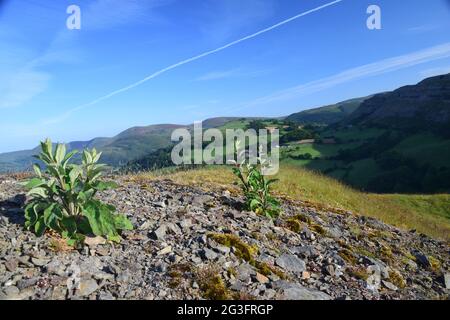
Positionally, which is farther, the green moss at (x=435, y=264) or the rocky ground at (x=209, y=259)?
the green moss at (x=435, y=264)

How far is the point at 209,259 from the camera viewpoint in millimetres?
7688

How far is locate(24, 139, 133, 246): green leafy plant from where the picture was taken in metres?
7.54

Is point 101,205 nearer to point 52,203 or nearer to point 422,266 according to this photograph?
point 52,203

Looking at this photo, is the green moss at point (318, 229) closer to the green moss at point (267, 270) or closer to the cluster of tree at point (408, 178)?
the green moss at point (267, 270)

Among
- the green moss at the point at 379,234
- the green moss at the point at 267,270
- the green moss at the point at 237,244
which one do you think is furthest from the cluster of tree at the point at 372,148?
the green moss at the point at 267,270

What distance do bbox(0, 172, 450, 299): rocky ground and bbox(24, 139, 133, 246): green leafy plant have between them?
254 mm

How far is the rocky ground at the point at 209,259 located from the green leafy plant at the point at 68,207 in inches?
10.0

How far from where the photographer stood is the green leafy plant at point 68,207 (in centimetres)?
754

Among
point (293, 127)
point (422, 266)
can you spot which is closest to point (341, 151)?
point (293, 127)

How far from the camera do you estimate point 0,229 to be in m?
7.51

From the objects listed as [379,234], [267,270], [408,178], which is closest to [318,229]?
[379,234]

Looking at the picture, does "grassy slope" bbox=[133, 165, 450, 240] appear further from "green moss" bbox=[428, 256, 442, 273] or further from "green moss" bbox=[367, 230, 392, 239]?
"green moss" bbox=[428, 256, 442, 273]
